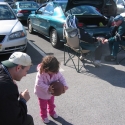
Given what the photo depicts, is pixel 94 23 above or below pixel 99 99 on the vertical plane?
above

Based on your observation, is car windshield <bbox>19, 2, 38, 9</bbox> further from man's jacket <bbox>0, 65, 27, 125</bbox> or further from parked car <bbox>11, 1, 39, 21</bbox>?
man's jacket <bbox>0, 65, 27, 125</bbox>

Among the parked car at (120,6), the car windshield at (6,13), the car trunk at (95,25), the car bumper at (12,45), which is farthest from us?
the parked car at (120,6)

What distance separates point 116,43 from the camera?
5973mm

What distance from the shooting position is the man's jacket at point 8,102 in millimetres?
1728

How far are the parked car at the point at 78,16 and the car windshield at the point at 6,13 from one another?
4.29ft

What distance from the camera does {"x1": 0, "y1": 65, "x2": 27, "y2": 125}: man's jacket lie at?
1728mm

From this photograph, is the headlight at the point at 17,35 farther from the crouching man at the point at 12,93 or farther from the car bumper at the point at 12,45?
the crouching man at the point at 12,93

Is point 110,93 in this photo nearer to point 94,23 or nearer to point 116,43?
point 116,43

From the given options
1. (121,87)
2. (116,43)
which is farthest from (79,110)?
(116,43)

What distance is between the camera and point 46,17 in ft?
26.0

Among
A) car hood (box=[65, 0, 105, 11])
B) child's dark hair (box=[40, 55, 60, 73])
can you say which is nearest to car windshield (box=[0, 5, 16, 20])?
car hood (box=[65, 0, 105, 11])

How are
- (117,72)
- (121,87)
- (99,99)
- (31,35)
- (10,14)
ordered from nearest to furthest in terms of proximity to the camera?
(99,99)
(121,87)
(117,72)
(10,14)
(31,35)

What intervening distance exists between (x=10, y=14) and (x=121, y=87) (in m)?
4.35

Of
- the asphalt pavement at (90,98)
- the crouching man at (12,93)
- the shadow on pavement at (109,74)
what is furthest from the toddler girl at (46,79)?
the shadow on pavement at (109,74)
